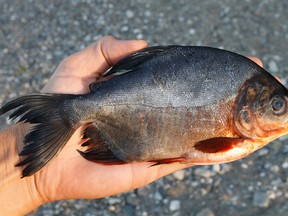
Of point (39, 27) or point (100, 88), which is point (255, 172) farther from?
point (39, 27)

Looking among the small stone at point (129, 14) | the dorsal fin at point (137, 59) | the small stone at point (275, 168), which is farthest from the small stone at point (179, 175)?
the small stone at point (129, 14)

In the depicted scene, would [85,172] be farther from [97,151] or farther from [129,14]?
[129,14]

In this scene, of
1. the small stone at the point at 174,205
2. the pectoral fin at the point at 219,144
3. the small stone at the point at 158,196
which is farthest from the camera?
the small stone at the point at 158,196

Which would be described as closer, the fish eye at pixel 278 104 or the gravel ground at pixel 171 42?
the fish eye at pixel 278 104

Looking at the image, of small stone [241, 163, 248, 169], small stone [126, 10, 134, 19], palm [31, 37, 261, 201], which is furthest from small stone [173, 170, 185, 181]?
small stone [126, 10, 134, 19]

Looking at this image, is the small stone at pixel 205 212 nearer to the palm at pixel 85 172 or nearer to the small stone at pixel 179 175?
the small stone at pixel 179 175

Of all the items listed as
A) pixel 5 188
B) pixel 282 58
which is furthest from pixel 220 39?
pixel 5 188
